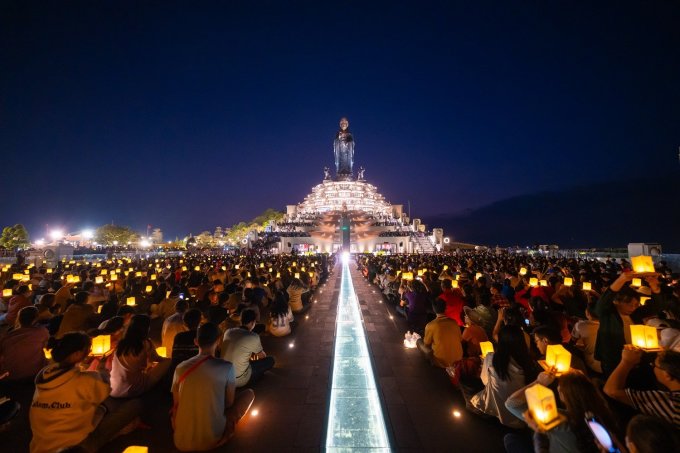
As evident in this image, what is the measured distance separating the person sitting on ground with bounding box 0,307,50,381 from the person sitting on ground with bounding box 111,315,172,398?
221 centimetres

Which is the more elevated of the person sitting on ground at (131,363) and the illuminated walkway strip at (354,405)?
the person sitting on ground at (131,363)

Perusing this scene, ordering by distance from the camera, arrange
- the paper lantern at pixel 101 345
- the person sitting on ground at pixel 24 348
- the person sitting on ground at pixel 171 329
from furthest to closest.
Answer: the person sitting on ground at pixel 171 329 → the person sitting on ground at pixel 24 348 → the paper lantern at pixel 101 345

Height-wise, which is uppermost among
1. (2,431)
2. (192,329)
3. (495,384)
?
(192,329)

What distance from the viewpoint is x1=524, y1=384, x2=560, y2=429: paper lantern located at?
2.71 meters

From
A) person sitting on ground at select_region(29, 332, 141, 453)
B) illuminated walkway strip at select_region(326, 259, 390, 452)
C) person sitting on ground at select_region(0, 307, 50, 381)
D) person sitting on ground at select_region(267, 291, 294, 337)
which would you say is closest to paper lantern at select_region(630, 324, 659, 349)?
illuminated walkway strip at select_region(326, 259, 390, 452)

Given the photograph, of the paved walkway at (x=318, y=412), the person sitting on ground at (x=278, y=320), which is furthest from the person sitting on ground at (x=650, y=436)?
the person sitting on ground at (x=278, y=320)

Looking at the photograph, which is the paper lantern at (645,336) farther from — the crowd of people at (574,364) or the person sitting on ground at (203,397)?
the person sitting on ground at (203,397)

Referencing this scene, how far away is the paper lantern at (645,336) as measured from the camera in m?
3.78

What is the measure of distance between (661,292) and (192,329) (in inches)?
414

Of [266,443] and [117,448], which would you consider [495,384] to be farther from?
[117,448]

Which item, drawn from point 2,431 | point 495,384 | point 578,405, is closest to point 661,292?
point 495,384

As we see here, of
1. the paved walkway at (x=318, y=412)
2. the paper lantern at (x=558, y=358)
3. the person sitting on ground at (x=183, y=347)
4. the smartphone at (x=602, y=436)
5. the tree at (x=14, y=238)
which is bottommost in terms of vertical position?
the paved walkway at (x=318, y=412)

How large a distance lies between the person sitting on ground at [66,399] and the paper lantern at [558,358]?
4.87m

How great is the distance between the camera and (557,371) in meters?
3.60
